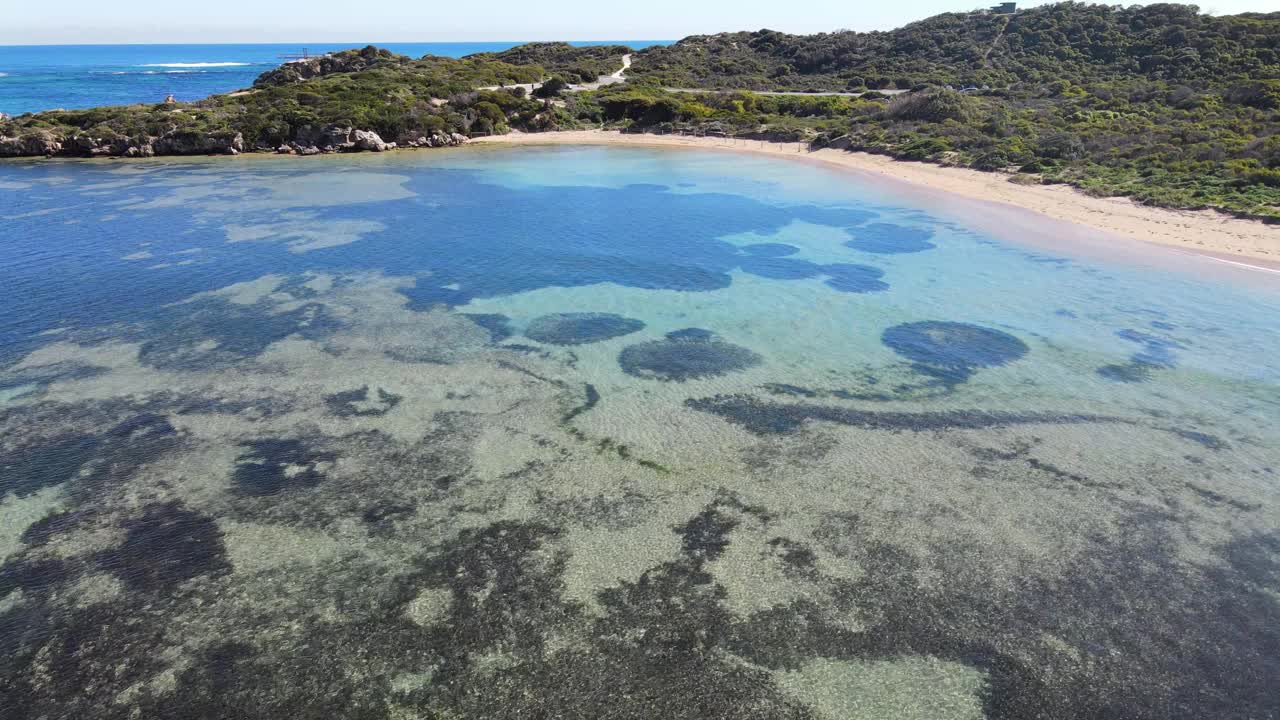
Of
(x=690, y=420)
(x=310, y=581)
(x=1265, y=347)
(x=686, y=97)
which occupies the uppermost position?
(x=686, y=97)

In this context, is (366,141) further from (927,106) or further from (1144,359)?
(1144,359)

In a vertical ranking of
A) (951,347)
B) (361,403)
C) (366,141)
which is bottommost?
(361,403)

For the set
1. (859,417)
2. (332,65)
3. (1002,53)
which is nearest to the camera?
(859,417)

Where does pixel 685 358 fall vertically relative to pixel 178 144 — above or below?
below

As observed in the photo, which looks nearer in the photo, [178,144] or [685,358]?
[685,358]

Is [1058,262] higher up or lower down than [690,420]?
higher up

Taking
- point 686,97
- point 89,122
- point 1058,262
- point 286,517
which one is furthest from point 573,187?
point 89,122

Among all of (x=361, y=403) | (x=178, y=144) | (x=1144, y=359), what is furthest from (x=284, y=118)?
(x=1144, y=359)

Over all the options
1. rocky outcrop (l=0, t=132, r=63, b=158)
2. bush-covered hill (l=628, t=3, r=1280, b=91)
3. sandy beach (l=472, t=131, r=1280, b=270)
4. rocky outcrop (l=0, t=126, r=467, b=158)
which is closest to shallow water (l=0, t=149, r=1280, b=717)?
sandy beach (l=472, t=131, r=1280, b=270)

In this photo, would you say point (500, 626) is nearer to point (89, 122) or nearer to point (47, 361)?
point (47, 361)
